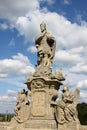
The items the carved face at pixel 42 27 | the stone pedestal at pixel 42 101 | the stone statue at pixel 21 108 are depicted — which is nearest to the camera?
the stone pedestal at pixel 42 101

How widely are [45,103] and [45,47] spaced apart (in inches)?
127

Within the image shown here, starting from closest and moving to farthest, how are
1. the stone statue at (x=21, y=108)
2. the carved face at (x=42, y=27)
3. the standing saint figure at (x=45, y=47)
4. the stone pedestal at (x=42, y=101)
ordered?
1. the stone pedestal at (x=42, y=101)
2. the stone statue at (x=21, y=108)
3. the standing saint figure at (x=45, y=47)
4. the carved face at (x=42, y=27)

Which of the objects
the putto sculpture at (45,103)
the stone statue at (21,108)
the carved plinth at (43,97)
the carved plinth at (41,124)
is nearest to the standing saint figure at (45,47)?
the putto sculpture at (45,103)

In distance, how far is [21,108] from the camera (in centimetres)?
1784

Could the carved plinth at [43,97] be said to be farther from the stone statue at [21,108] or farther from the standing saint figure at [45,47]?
the standing saint figure at [45,47]

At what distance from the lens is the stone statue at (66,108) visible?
16.9 m

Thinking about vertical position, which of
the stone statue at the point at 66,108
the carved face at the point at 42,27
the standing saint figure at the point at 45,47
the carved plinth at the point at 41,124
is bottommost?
the carved plinth at the point at 41,124

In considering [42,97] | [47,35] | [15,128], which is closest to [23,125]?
[15,128]

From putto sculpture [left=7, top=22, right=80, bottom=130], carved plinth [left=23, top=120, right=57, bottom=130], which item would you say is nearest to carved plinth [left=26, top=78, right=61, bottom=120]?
putto sculpture [left=7, top=22, right=80, bottom=130]

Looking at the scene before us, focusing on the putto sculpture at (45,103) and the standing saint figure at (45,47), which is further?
the standing saint figure at (45,47)

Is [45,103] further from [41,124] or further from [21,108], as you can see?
[21,108]

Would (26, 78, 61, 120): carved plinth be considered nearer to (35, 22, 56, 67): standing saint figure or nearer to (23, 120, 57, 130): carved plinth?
(23, 120, 57, 130): carved plinth

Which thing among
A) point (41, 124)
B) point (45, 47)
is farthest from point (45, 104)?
point (45, 47)

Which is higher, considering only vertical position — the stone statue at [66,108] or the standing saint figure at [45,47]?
the standing saint figure at [45,47]
